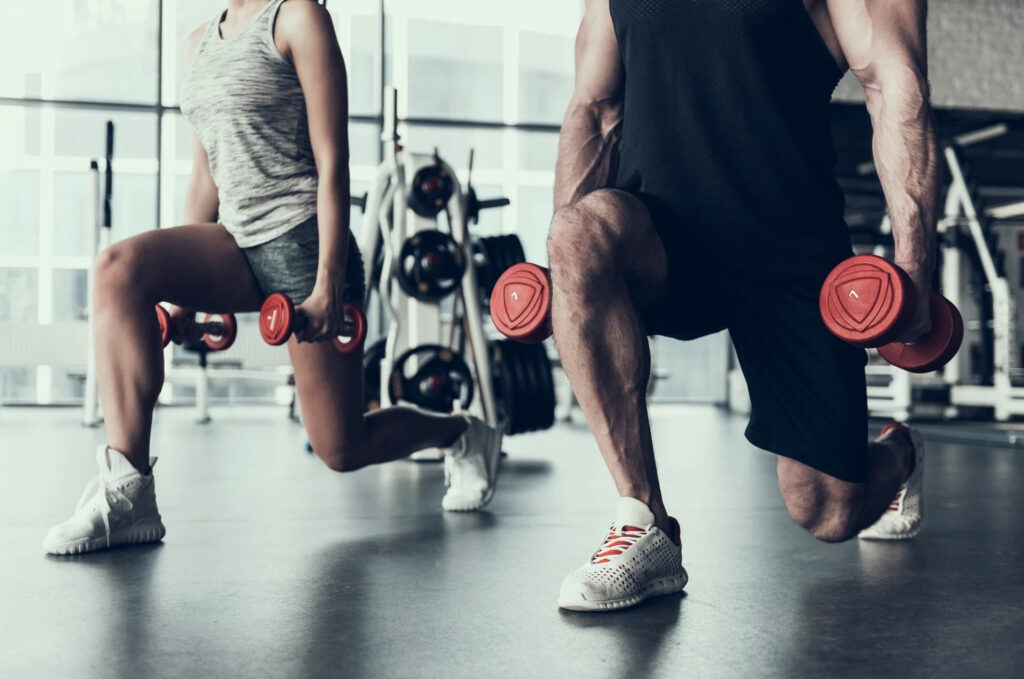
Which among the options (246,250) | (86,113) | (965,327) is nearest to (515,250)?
(246,250)

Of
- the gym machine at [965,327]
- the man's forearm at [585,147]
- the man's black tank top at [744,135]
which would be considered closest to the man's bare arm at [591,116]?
the man's forearm at [585,147]

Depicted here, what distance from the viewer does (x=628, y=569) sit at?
1.37 m

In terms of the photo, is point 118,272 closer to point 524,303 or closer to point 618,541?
point 524,303

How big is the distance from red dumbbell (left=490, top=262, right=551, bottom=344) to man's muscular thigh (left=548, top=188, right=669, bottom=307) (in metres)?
0.03

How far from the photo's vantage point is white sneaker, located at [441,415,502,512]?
2.28 meters

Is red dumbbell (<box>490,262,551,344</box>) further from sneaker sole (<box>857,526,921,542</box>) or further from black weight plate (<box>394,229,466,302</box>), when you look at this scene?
black weight plate (<box>394,229,466,302</box>)

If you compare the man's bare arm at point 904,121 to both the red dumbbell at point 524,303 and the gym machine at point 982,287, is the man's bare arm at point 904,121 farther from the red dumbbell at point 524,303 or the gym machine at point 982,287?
the gym machine at point 982,287

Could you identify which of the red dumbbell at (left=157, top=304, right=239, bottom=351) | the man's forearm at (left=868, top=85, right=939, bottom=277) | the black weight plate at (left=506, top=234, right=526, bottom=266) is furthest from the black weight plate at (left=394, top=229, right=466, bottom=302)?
the man's forearm at (left=868, top=85, right=939, bottom=277)

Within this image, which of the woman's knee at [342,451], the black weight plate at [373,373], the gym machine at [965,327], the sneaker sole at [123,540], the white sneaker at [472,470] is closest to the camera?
the sneaker sole at [123,540]

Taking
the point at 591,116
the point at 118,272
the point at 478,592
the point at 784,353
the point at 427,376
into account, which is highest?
the point at 591,116

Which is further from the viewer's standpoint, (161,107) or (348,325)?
(161,107)

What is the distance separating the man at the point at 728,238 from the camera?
141 centimetres

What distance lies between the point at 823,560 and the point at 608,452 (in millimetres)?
505

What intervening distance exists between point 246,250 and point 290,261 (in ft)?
0.30
